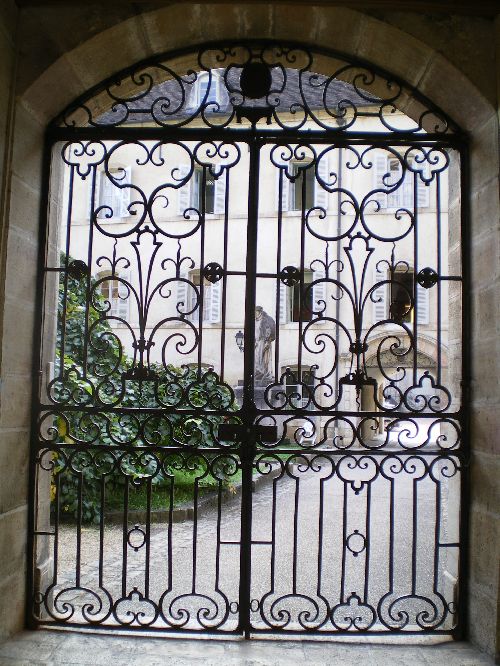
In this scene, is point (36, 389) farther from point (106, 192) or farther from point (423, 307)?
point (423, 307)

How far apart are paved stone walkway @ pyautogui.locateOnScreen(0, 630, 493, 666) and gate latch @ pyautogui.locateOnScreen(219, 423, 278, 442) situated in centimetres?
99

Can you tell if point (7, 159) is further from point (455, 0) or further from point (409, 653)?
point (409, 653)

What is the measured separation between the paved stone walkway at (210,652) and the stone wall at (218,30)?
0.50 feet

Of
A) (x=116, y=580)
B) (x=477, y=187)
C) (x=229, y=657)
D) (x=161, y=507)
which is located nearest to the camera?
(x=229, y=657)

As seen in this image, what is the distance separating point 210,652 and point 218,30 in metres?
3.11

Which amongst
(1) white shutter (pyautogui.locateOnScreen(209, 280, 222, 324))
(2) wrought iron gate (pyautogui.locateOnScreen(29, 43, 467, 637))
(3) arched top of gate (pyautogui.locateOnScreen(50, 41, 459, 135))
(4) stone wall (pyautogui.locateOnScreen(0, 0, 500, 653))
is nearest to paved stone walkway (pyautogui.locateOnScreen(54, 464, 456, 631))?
(2) wrought iron gate (pyautogui.locateOnScreen(29, 43, 467, 637))

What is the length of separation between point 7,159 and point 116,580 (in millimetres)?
3127

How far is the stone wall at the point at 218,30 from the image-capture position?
2930 millimetres

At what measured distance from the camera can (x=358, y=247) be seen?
1199cm

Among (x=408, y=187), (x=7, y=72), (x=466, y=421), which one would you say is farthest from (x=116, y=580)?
(x=408, y=187)

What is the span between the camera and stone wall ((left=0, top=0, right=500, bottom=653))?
2930 mm

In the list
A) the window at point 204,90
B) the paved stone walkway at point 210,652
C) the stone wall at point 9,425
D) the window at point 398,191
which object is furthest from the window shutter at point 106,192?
the paved stone walkway at point 210,652

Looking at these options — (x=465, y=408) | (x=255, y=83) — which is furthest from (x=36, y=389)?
(x=465, y=408)

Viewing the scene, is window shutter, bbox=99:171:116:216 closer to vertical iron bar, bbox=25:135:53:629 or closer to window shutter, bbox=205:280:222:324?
window shutter, bbox=205:280:222:324
